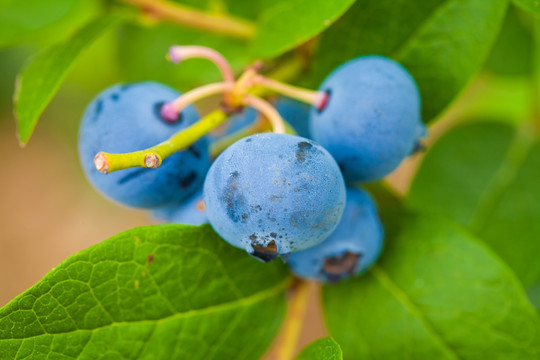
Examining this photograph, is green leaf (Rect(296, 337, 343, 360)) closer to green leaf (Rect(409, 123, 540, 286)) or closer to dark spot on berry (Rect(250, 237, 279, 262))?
dark spot on berry (Rect(250, 237, 279, 262))

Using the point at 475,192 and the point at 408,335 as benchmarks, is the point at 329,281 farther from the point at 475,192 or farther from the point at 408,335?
the point at 475,192

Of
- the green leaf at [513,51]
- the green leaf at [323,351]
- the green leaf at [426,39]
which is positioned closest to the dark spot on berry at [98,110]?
the green leaf at [426,39]

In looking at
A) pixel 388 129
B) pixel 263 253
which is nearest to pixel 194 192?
pixel 263 253

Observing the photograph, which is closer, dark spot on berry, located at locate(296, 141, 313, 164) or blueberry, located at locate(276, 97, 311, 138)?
dark spot on berry, located at locate(296, 141, 313, 164)

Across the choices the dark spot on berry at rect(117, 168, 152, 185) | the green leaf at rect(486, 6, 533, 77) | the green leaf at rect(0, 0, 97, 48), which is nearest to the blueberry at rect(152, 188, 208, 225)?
the dark spot on berry at rect(117, 168, 152, 185)

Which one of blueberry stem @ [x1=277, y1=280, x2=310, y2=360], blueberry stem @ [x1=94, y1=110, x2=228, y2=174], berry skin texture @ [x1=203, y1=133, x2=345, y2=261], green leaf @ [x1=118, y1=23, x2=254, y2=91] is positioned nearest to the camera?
blueberry stem @ [x1=94, y1=110, x2=228, y2=174]

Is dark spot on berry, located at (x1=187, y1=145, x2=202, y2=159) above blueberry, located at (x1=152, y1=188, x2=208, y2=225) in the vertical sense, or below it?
above

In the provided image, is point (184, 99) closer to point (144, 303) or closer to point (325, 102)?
point (325, 102)
